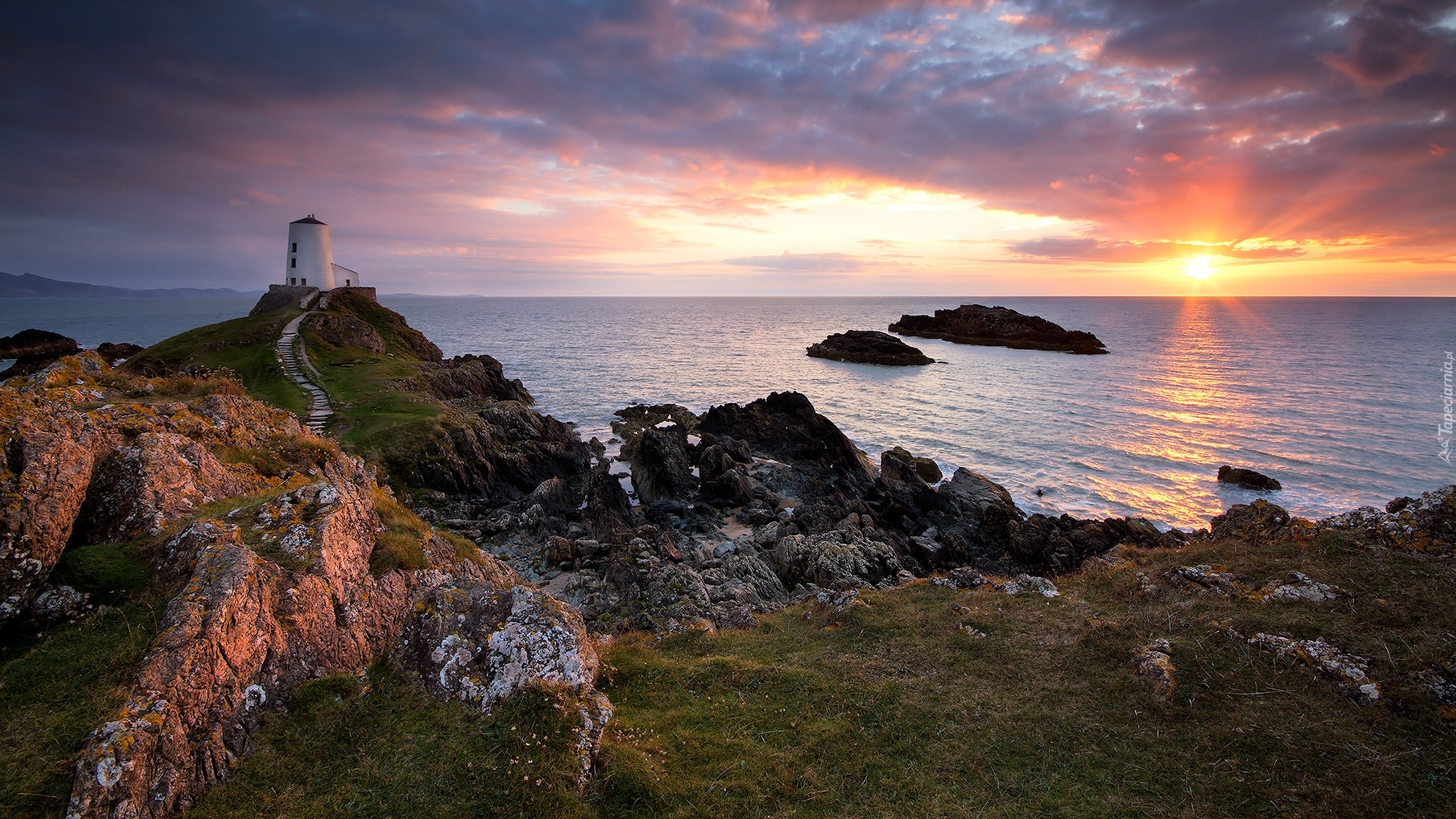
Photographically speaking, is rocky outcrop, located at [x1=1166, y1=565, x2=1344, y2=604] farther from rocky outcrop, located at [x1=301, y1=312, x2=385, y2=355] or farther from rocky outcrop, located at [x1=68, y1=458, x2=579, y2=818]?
rocky outcrop, located at [x1=301, y1=312, x2=385, y2=355]

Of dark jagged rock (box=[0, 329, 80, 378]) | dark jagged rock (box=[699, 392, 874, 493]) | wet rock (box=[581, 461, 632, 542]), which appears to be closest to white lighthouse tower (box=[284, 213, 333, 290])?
dark jagged rock (box=[0, 329, 80, 378])

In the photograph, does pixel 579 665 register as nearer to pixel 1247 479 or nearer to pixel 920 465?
pixel 920 465

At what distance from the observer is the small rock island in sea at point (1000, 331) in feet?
387

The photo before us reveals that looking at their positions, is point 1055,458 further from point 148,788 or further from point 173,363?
A: point 173,363

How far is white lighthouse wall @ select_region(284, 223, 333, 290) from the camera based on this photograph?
69.4 m

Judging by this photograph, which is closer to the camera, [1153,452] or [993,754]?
[993,754]

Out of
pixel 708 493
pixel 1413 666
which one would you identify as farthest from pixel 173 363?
pixel 1413 666

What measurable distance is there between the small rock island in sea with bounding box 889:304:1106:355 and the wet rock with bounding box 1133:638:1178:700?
117275 millimetres

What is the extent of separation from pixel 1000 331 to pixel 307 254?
13097 cm

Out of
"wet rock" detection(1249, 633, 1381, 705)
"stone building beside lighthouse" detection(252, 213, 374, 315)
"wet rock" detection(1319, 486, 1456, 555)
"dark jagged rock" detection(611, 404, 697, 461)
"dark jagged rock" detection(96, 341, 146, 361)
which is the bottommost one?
"dark jagged rock" detection(611, 404, 697, 461)

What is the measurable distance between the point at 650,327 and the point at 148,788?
17228cm

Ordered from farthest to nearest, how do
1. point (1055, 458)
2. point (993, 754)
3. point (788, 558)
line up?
1. point (1055, 458)
2. point (788, 558)
3. point (993, 754)

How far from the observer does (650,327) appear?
175000 mm

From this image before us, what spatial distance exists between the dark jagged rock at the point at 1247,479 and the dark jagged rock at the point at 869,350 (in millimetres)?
60317
